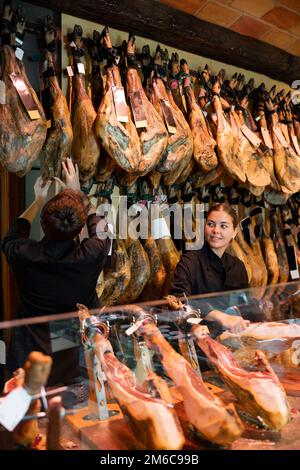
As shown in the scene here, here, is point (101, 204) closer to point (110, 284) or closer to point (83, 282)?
point (110, 284)

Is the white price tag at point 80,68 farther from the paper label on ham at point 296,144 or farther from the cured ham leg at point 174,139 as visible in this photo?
the paper label on ham at point 296,144

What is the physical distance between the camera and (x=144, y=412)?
4.17 feet

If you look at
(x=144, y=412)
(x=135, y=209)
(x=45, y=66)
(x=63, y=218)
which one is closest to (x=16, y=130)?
(x=45, y=66)

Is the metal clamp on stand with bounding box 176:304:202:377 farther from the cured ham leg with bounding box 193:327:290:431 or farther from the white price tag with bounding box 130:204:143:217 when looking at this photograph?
the white price tag with bounding box 130:204:143:217

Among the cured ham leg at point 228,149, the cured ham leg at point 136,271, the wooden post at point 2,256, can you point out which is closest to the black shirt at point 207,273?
the cured ham leg at point 136,271

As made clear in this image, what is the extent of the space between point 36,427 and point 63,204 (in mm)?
1251

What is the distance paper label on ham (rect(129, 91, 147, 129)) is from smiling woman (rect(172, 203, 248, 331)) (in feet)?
2.63

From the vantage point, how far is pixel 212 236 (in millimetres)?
3102

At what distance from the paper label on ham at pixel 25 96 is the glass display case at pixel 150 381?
1.43 m

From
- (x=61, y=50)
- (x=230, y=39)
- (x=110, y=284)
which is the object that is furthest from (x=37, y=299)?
(x=230, y=39)

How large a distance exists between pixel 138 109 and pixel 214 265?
1231mm

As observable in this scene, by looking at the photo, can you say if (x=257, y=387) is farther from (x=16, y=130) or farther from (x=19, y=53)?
(x=19, y=53)

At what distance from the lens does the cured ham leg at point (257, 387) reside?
4.66ft
